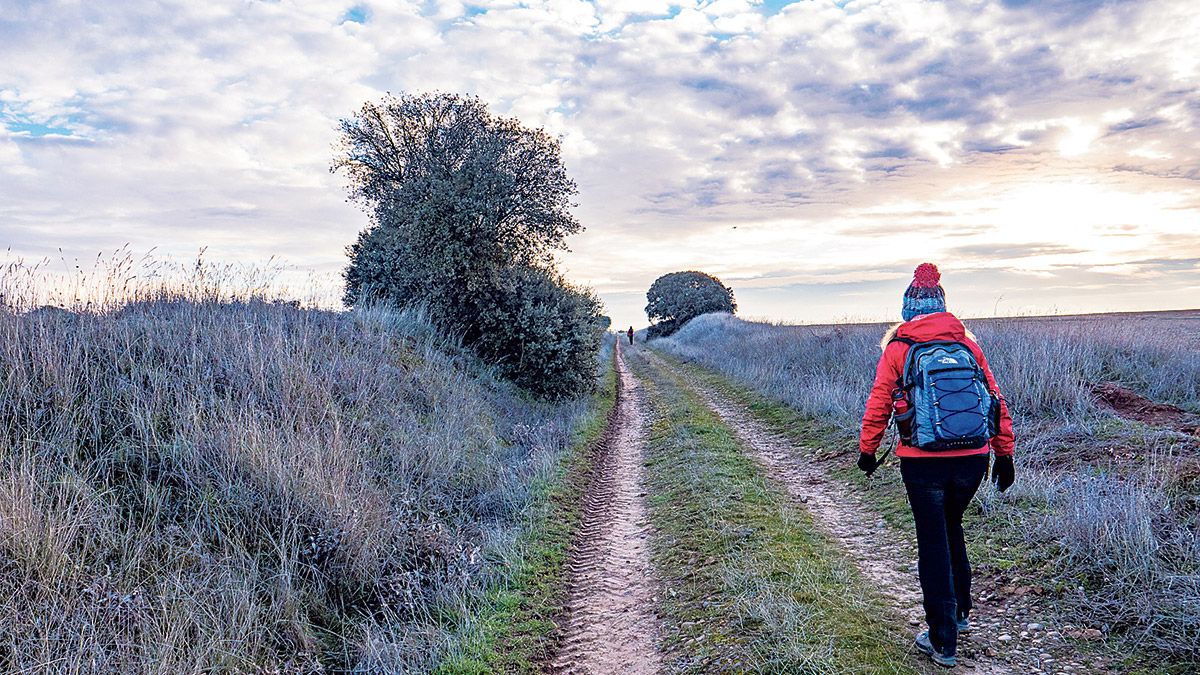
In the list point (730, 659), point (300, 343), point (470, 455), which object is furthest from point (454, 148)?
point (730, 659)

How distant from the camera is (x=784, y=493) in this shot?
8.30m

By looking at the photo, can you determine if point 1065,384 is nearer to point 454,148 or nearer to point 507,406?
point 507,406

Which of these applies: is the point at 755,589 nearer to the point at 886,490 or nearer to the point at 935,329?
the point at 935,329

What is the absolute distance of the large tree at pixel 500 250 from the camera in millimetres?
16312

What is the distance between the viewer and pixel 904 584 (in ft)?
17.6

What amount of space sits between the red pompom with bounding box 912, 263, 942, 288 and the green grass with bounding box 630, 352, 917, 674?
2564 mm

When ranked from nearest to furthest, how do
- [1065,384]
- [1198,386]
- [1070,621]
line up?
[1070,621]
[1065,384]
[1198,386]

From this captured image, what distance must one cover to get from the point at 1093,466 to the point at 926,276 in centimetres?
465

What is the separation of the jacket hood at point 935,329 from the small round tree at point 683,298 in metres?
51.4

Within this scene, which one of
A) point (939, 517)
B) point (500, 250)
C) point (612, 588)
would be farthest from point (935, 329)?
point (500, 250)

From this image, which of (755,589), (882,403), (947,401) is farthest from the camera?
(755,589)

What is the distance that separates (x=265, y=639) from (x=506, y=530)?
9.40ft

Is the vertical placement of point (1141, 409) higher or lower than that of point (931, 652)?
higher

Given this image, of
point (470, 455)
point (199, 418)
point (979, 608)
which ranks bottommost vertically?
point (979, 608)
